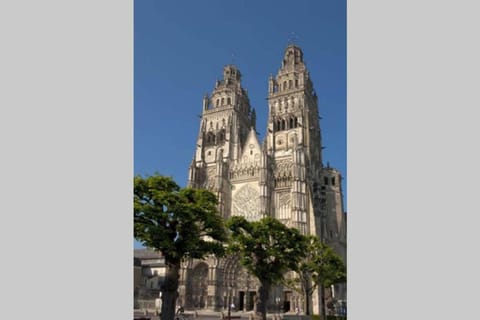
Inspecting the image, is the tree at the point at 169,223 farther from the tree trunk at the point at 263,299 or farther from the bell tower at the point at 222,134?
the bell tower at the point at 222,134

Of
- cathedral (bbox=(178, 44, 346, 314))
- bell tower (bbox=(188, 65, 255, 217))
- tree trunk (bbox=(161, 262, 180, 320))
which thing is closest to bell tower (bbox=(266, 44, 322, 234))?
cathedral (bbox=(178, 44, 346, 314))

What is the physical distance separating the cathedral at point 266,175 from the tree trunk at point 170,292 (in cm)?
1751

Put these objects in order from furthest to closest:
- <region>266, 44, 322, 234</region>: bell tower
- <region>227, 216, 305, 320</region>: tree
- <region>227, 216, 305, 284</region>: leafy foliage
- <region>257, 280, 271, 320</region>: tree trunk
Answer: <region>266, 44, 322, 234</region>: bell tower, <region>227, 216, 305, 284</region>: leafy foliage, <region>227, 216, 305, 320</region>: tree, <region>257, 280, 271, 320</region>: tree trunk

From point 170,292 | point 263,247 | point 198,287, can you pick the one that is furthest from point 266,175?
point 170,292

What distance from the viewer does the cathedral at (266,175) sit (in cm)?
3121

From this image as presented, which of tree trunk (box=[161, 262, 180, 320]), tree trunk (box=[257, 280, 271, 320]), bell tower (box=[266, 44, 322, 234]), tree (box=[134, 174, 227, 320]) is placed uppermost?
bell tower (box=[266, 44, 322, 234])

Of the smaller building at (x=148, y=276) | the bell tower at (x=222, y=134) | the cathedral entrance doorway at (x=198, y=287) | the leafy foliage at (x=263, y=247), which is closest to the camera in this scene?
the leafy foliage at (x=263, y=247)

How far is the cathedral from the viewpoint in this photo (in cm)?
3121

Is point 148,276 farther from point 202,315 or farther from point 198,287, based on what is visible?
point 202,315

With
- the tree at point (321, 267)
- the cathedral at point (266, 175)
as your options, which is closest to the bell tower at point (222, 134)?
the cathedral at point (266, 175)

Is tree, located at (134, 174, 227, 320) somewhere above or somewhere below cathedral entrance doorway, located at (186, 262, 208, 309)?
above

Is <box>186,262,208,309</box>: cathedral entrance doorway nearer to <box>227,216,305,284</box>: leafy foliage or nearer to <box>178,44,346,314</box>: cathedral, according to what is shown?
<box>178,44,346,314</box>: cathedral

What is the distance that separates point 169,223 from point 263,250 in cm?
540

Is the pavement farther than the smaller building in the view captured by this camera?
No
